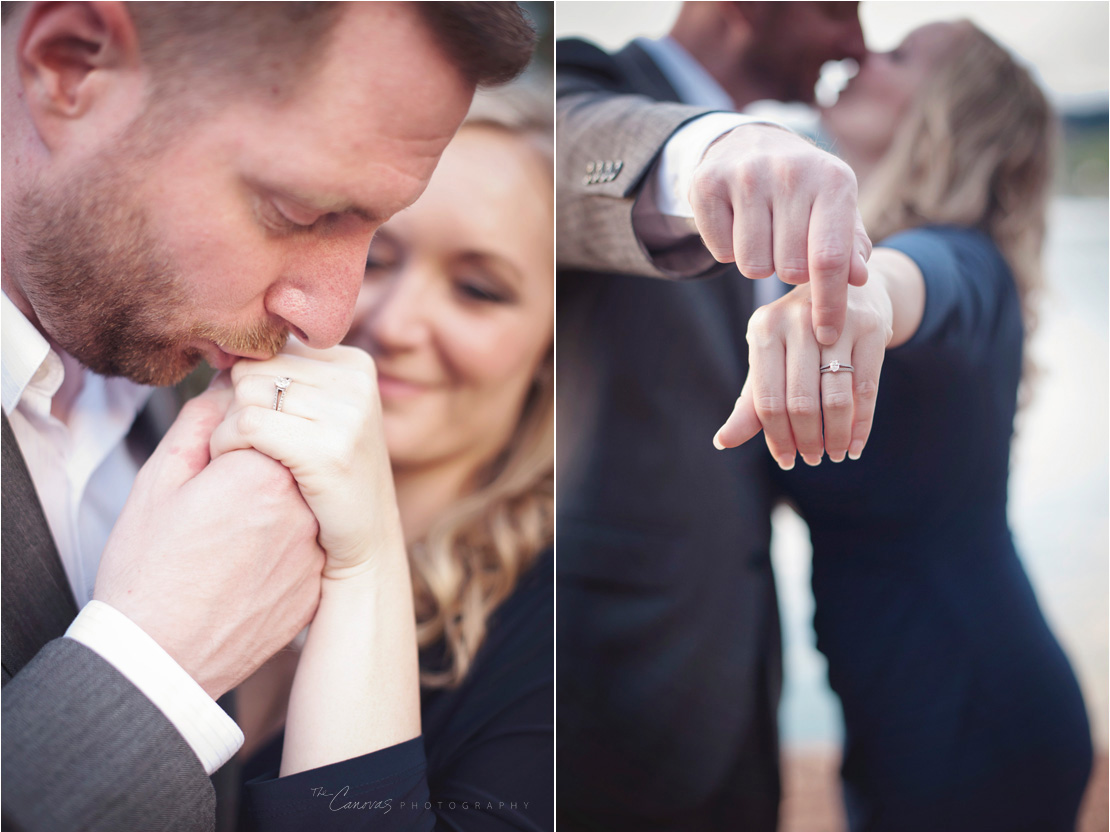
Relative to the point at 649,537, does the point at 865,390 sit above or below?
above

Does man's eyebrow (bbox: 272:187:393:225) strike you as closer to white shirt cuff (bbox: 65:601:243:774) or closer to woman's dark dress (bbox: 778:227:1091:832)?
white shirt cuff (bbox: 65:601:243:774)

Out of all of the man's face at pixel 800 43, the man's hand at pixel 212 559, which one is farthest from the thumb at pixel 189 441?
the man's face at pixel 800 43

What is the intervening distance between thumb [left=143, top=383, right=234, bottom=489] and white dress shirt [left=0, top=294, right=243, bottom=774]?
15 centimetres

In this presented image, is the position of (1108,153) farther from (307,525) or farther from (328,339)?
(307,525)

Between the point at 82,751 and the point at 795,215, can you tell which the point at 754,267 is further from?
the point at 82,751

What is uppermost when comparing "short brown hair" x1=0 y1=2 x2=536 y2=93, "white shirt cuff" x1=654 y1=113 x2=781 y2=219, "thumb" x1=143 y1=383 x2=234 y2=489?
"short brown hair" x1=0 y1=2 x2=536 y2=93

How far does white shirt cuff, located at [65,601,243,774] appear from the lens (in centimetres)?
100

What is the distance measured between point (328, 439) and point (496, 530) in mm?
393

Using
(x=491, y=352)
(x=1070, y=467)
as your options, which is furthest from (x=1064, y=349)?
(x=491, y=352)

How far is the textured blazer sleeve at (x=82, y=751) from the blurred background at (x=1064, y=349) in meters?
1.04

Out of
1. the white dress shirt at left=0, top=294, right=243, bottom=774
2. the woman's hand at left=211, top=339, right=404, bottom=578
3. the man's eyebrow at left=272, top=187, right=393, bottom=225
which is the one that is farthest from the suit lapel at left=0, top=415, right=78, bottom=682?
the man's eyebrow at left=272, top=187, right=393, bottom=225

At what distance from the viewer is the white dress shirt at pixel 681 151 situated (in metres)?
1.23

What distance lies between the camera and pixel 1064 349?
139cm

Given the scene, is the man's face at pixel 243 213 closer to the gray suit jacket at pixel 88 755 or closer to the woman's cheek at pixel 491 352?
the woman's cheek at pixel 491 352
